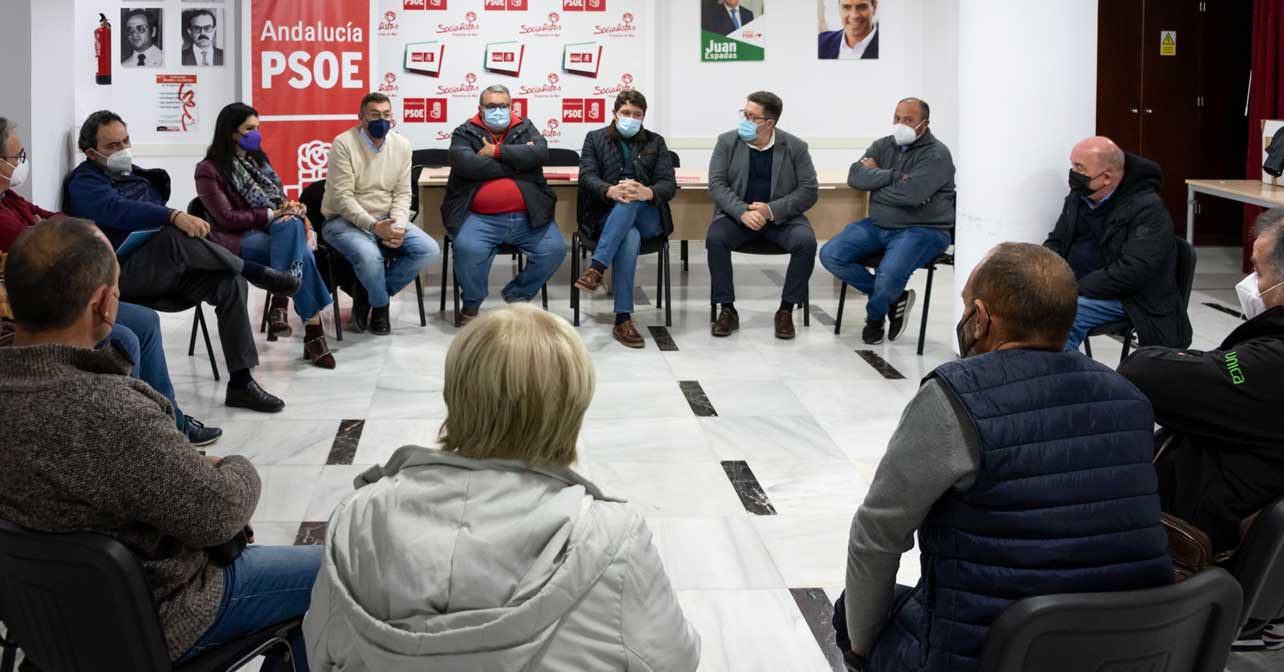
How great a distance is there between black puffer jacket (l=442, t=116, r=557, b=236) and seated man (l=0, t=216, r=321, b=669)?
4750 mm

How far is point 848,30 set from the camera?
35.0 ft

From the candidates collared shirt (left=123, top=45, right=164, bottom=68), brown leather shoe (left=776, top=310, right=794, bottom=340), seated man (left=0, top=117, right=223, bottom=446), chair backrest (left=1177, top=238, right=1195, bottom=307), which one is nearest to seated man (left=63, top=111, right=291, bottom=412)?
seated man (left=0, top=117, right=223, bottom=446)

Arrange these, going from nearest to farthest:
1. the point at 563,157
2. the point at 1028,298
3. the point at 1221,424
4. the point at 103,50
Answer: the point at 1028,298 → the point at 1221,424 → the point at 563,157 → the point at 103,50

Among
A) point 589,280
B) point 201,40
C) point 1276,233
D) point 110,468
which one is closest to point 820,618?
point 1276,233

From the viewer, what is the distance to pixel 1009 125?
6055mm

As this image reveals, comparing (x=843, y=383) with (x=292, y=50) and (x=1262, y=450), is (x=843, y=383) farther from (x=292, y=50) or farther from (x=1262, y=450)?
(x=292, y=50)

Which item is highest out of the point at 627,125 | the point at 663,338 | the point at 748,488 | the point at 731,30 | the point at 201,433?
the point at 731,30

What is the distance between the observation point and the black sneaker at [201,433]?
5098 millimetres

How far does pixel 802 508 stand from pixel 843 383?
1.77 m

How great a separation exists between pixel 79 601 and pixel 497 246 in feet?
17.4

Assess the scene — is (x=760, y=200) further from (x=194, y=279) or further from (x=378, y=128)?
Result: (x=194, y=279)

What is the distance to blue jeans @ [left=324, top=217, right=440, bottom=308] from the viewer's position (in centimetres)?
697

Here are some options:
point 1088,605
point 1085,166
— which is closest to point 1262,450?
point 1088,605

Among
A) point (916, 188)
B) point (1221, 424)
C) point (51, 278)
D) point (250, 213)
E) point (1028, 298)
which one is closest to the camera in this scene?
point (1028, 298)
